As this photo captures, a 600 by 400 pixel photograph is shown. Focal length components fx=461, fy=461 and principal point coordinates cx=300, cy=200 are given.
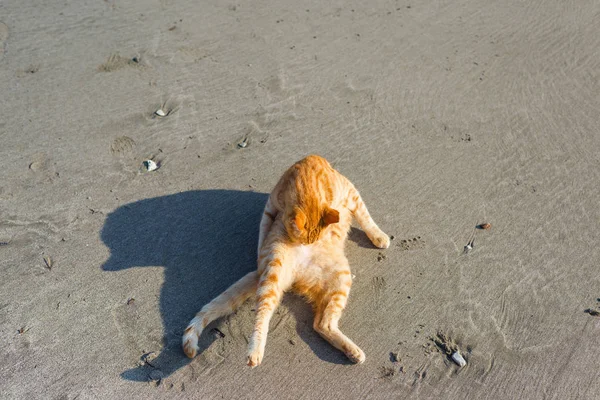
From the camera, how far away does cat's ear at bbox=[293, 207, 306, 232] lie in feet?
11.1

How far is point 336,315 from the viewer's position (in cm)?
351

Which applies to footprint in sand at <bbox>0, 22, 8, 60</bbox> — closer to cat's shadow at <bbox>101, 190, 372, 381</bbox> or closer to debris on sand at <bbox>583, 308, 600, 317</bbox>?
cat's shadow at <bbox>101, 190, 372, 381</bbox>

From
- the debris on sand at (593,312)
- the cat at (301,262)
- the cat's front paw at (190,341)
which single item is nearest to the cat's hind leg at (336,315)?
the cat at (301,262)

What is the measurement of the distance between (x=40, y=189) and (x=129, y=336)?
76.3 inches

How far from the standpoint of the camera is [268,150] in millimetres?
4957

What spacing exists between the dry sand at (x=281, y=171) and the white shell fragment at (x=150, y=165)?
11cm

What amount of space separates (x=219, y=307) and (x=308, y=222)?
3.04ft

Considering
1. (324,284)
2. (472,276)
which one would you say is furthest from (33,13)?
(472,276)

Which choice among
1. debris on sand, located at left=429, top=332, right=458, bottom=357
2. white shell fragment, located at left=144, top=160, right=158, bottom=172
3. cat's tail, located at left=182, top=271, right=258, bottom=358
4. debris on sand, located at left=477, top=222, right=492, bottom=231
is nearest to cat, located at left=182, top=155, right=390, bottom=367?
cat's tail, located at left=182, top=271, right=258, bottom=358

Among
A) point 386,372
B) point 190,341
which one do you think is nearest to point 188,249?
point 190,341

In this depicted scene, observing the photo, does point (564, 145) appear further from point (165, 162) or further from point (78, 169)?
point (78, 169)

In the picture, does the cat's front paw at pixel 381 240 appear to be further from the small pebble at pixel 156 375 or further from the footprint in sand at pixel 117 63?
the footprint in sand at pixel 117 63

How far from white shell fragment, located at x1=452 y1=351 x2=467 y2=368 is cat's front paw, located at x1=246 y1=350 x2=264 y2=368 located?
144 cm

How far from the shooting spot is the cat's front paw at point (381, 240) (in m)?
4.09
